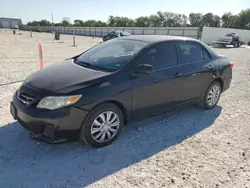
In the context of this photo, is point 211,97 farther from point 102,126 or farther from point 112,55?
point 102,126

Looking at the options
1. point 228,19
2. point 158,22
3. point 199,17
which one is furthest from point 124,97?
point 199,17

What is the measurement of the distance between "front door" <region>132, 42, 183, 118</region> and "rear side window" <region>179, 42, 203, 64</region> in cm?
20

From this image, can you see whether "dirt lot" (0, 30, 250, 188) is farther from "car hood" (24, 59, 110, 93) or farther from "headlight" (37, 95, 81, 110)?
"car hood" (24, 59, 110, 93)

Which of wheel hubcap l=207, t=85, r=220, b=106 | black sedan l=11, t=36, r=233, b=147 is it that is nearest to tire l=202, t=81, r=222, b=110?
wheel hubcap l=207, t=85, r=220, b=106

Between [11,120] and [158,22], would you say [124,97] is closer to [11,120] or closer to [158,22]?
[11,120]

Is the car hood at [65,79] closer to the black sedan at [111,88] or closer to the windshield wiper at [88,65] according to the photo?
the black sedan at [111,88]

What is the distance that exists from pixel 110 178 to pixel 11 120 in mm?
2389

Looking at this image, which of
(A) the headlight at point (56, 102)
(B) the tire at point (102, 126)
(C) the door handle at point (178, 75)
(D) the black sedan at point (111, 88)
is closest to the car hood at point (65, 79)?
(D) the black sedan at point (111, 88)

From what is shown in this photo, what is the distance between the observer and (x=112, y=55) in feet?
13.7

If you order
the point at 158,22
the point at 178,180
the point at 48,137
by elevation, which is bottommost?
the point at 178,180

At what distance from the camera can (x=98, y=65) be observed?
3.89 m

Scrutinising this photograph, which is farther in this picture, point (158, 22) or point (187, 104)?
point (158, 22)

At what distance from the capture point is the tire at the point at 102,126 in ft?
10.8

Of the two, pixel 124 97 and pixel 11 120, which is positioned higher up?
pixel 124 97
